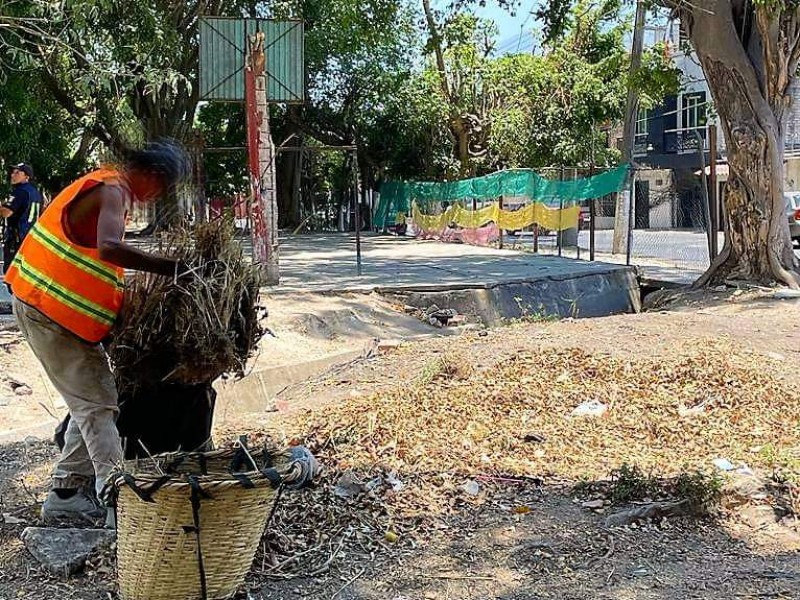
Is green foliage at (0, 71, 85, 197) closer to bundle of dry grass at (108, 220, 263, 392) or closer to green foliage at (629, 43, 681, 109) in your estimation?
green foliage at (629, 43, 681, 109)

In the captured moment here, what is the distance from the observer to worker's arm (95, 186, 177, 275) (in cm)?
351

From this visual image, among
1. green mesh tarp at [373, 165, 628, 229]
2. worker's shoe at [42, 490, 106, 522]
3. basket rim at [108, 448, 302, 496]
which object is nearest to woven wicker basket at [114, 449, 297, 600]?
basket rim at [108, 448, 302, 496]

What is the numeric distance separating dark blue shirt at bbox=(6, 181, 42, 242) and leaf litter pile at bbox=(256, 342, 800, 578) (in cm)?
616

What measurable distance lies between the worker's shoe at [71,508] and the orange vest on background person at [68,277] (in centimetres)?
81

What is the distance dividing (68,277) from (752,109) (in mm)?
10919

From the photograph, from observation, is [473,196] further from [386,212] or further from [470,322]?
[470,322]

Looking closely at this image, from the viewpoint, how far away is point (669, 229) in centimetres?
2822

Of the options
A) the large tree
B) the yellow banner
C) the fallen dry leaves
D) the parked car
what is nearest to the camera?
the fallen dry leaves

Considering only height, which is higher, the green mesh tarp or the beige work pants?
the green mesh tarp

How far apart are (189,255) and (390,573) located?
4.94 ft

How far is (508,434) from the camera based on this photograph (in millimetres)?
5379

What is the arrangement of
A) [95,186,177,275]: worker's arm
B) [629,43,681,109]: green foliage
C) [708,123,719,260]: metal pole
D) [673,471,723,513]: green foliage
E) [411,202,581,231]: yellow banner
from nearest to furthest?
[95,186,177,275]: worker's arm → [673,471,723,513]: green foliage → [708,123,719,260]: metal pole → [629,43,681,109]: green foliage → [411,202,581,231]: yellow banner

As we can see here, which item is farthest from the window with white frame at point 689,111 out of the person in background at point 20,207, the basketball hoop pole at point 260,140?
→ the person in background at point 20,207

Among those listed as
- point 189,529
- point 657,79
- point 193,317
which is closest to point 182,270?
point 193,317
